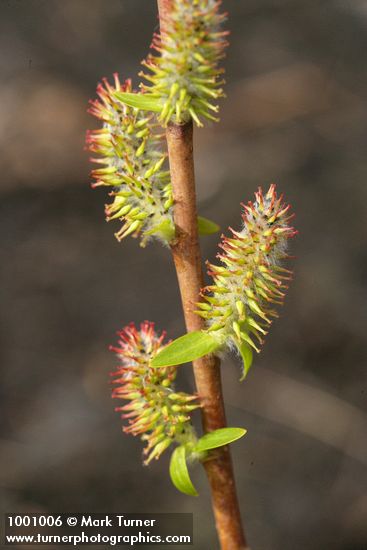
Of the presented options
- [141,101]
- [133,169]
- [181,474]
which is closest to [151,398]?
[181,474]

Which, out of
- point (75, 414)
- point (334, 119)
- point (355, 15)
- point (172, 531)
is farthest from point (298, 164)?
point (172, 531)

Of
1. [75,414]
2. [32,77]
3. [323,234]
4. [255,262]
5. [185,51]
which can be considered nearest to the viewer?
[185,51]

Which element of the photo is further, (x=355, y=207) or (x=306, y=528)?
(x=355, y=207)

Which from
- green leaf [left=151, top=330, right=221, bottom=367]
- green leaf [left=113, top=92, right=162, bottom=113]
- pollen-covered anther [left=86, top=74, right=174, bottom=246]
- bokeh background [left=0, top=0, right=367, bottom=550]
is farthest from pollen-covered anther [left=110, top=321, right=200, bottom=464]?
bokeh background [left=0, top=0, right=367, bottom=550]

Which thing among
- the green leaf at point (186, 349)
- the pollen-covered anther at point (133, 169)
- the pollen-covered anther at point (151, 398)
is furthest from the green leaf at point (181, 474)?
the pollen-covered anther at point (133, 169)

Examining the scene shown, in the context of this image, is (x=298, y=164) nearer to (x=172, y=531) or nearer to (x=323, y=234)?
(x=323, y=234)

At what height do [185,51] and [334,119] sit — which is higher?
[334,119]

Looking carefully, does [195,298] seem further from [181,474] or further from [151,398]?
[181,474]
